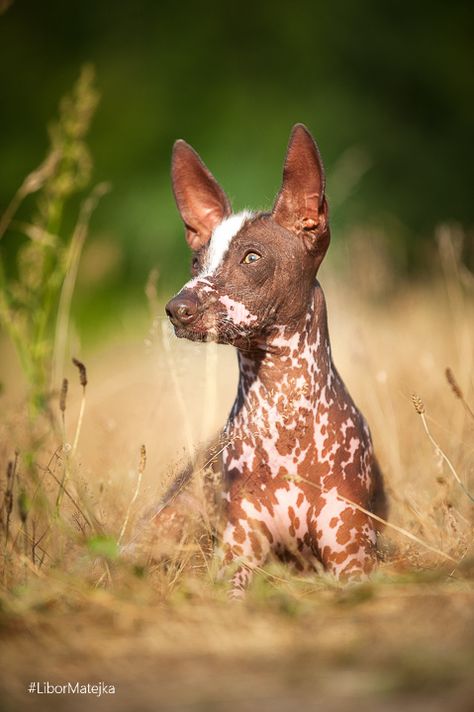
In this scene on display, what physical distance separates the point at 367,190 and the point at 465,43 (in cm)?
330

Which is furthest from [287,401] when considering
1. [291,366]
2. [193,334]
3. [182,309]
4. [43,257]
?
[43,257]

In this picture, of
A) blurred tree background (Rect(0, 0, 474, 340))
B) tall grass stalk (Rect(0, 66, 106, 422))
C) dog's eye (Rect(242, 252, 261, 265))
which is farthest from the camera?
blurred tree background (Rect(0, 0, 474, 340))

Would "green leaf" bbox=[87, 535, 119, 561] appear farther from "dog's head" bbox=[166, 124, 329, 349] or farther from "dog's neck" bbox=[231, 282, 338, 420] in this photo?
"dog's neck" bbox=[231, 282, 338, 420]

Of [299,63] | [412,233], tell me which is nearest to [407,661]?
[412,233]

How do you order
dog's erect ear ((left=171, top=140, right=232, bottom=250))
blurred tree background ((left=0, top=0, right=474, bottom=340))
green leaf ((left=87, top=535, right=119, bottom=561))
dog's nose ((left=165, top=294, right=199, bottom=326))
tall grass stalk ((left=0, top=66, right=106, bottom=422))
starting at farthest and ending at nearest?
blurred tree background ((left=0, top=0, right=474, bottom=340))
tall grass stalk ((left=0, top=66, right=106, bottom=422))
dog's erect ear ((left=171, top=140, right=232, bottom=250))
dog's nose ((left=165, top=294, right=199, bottom=326))
green leaf ((left=87, top=535, right=119, bottom=561))

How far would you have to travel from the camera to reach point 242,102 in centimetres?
1590

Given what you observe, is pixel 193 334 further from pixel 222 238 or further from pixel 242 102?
pixel 242 102

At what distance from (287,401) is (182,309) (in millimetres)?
644

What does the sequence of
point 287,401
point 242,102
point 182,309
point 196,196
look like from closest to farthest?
point 182,309, point 287,401, point 196,196, point 242,102

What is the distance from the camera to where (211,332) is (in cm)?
373

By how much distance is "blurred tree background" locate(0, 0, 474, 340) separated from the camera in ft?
46.5

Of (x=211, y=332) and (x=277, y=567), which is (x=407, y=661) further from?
(x=211, y=332)

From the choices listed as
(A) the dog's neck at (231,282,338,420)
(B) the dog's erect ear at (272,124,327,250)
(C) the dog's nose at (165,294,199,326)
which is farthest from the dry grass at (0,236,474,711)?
(B) the dog's erect ear at (272,124,327,250)

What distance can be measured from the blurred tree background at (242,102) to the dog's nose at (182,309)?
28.5ft
